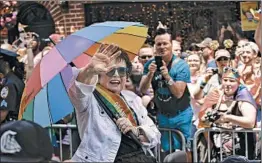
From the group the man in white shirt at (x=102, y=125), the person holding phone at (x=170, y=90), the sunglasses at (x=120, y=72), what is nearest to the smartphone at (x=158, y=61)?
the person holding phone at (x=170, y=90)

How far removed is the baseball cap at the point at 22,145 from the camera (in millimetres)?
2500

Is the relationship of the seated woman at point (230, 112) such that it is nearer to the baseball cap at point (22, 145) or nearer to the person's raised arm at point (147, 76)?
the person's raised arm at point (147, 76)

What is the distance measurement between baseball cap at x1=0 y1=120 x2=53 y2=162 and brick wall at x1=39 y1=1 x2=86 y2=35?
10.1 metres

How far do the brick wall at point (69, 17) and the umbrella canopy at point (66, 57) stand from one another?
7.18m

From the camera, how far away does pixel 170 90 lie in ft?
22.8

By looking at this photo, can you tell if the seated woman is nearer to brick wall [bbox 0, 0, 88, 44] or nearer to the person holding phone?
the person holding phone

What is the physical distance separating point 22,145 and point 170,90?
452 cm

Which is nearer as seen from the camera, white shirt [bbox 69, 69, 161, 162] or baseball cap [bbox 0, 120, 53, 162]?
baseball cap [bbox 0, 120, 53, 162]

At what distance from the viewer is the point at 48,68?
5102 millimetres

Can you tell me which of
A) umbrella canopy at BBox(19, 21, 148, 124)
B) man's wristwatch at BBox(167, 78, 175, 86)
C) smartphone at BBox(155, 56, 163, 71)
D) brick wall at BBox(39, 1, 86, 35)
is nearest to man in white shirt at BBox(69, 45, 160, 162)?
umbrella canopy at BBox(19, 21, 148, 124)

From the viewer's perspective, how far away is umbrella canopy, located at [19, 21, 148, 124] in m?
5.05

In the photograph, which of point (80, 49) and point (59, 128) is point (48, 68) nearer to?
point (80, 49)

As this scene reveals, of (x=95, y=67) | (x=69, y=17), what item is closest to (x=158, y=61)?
(x=95, y=67)

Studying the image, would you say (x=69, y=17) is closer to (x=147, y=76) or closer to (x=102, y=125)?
(x=147, y=76)
